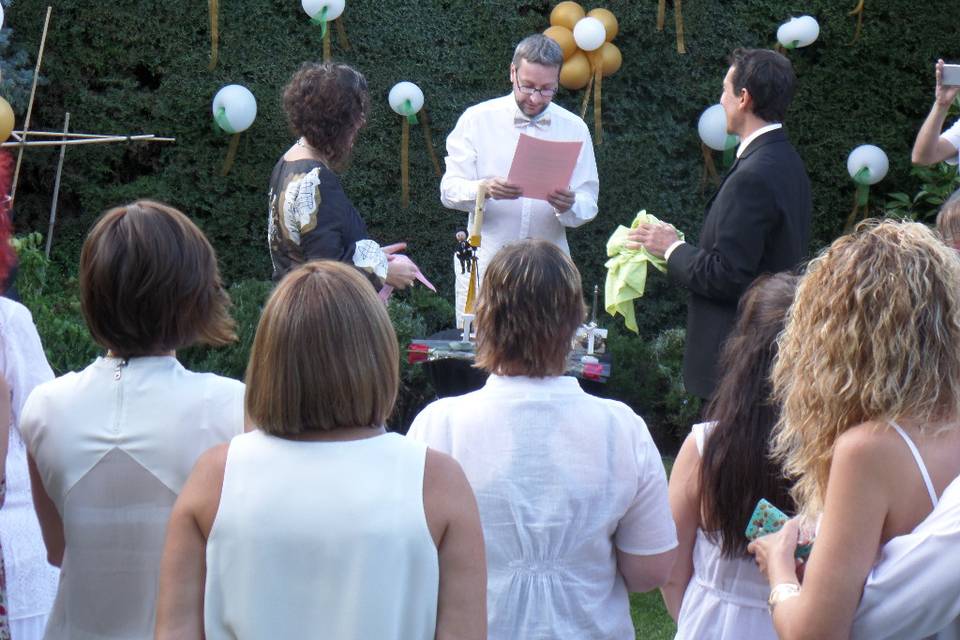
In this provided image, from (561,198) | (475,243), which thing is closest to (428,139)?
(561,198)

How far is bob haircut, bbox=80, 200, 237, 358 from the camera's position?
212cm

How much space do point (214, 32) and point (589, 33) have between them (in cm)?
223

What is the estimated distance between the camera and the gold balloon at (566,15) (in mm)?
7094

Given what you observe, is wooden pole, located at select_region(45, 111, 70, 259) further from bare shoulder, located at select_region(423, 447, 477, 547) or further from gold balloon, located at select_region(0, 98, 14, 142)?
bare shoulder, located at select_region(423, 447, 477, 547)

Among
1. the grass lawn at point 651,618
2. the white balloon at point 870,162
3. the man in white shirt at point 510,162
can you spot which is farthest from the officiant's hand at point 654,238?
the white balloon at point 870,162

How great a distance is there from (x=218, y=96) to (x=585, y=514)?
507 cm

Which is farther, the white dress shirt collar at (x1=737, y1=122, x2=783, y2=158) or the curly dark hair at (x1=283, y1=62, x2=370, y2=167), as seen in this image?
the white dress shirt collar at (x1=737, y1=122, x2=783, y2=158)

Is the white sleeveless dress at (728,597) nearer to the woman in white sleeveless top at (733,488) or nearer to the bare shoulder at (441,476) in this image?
the woman in white sleeveless top at (733,488)

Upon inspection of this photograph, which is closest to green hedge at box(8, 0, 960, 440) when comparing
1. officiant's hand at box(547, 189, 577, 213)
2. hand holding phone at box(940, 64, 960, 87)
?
officiant's hand at box(547, 189, 577, 213)

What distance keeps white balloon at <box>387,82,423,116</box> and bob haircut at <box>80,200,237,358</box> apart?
16.0 ft

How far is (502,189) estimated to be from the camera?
4.83 metres

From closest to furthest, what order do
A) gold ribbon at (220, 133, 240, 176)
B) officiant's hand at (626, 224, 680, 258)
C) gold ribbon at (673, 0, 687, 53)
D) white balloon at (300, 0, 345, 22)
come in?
officiant's hand at (626, 224, 680, 258)
white balloon at (300, 0, 345, 22)
gold ribbon at (220, 133, 240, 176)
gold ribbon at (673, 0, 687, 53)

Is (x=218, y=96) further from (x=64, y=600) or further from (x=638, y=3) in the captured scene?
(x=64, y=600)

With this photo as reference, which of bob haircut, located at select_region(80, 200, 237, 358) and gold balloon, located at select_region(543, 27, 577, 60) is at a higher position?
gold balloon, located at select_region(543, 27, 577, 60)
